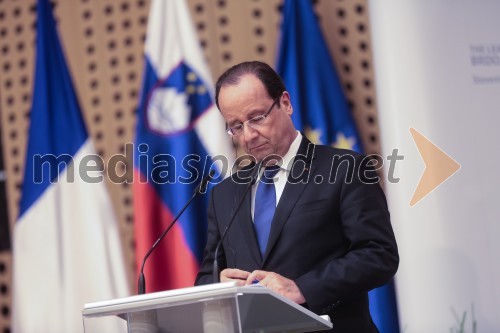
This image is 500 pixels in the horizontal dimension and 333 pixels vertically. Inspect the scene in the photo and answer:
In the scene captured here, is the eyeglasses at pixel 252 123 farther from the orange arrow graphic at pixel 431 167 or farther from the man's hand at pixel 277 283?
the orange arrow graphic at pixel 431 167

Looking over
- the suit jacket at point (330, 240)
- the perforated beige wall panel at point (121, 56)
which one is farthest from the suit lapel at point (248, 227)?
the perforated beige wall panel at point (121, 56)

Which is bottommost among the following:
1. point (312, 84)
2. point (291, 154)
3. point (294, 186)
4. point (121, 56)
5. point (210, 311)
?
point (210, 311)

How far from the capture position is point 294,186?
90.1 inches

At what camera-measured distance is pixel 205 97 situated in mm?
3975

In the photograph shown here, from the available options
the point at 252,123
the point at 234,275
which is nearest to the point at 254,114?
the point at 252,123

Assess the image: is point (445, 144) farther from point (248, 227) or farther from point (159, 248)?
point (248, 227)

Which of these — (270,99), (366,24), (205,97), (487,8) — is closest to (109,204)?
(205,97)

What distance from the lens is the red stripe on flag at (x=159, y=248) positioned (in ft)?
12.8

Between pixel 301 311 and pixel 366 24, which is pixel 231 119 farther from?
pixel 366 24

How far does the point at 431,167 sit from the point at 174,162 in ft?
4.28

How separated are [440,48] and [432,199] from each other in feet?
2.48

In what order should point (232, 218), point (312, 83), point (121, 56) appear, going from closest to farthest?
point (232, 218)
point (312, 83)
point (121, 56)

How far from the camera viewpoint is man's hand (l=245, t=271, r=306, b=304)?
192 centimetres

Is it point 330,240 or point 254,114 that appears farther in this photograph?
point 254,114
